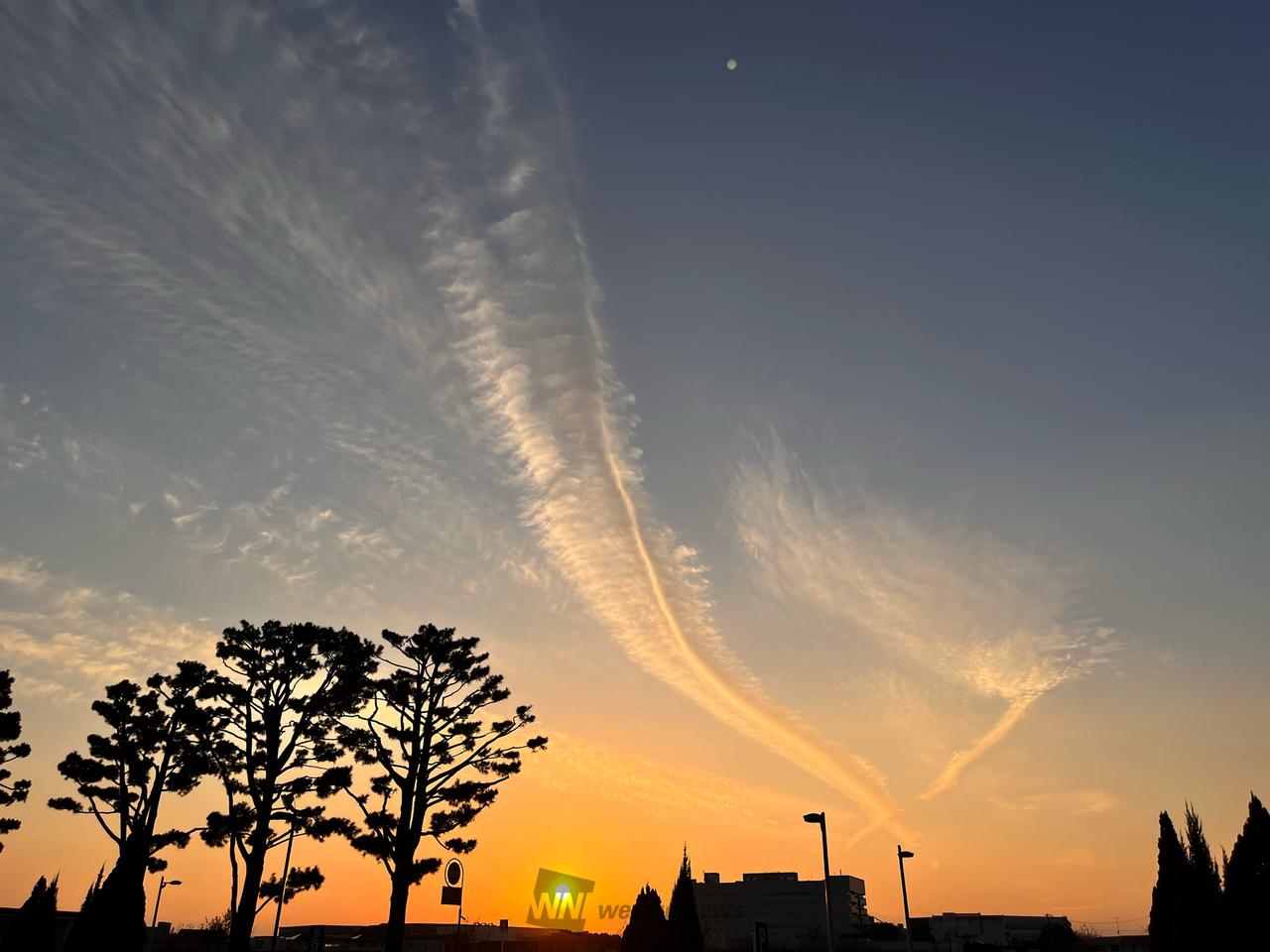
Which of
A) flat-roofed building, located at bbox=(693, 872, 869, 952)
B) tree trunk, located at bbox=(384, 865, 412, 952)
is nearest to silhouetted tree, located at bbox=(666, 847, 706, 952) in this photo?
tree trunk, located at bbox=(384, 865, 412, 952)

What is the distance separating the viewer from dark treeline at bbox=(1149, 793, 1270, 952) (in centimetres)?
3444

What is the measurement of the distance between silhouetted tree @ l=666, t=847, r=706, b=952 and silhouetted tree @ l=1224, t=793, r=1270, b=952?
22492mm

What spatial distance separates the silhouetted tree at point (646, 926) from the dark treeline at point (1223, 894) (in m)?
21.8

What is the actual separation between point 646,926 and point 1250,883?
26.2 m

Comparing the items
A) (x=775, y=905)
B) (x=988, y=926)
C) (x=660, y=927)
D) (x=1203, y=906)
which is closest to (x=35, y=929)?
(x=660, y=927)

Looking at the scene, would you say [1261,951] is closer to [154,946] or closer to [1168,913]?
[1168,913]

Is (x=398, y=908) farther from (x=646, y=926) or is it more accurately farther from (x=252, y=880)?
(x=646, y=926)

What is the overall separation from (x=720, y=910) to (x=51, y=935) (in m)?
138

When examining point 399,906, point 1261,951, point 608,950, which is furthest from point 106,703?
point 608,950

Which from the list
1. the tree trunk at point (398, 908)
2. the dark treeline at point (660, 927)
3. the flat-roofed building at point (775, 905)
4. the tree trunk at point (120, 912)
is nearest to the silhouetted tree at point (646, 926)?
the dark treeline at point (660, 927)

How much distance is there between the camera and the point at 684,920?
42656 millimetres

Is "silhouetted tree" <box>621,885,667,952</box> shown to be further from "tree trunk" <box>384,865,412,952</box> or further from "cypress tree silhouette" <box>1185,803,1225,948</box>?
"cypress tree silhouette" <box>1185,803,1225,948</box>

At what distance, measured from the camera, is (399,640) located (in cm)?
3375

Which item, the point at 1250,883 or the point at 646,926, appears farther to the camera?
the point at 646,926
